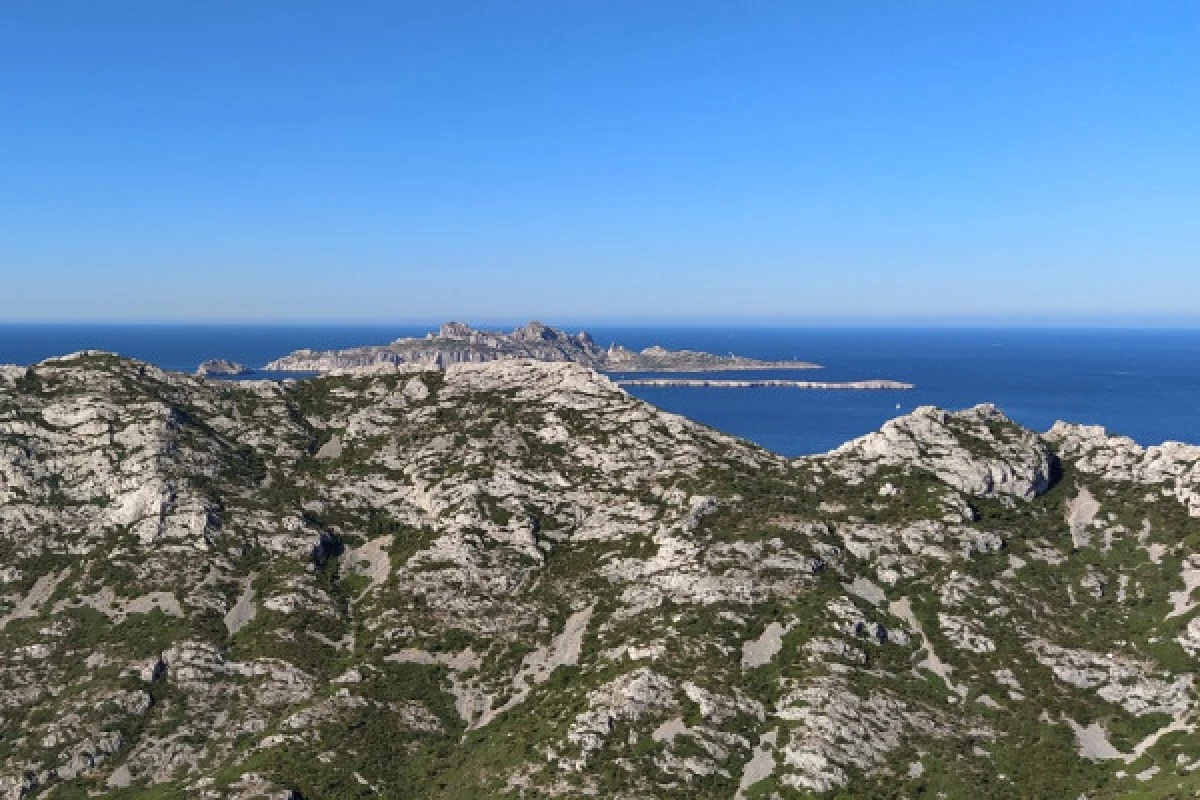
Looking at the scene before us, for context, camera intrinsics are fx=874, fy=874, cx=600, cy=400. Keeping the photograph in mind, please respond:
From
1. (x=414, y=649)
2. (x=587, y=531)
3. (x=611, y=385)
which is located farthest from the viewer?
(x=611, y=385)

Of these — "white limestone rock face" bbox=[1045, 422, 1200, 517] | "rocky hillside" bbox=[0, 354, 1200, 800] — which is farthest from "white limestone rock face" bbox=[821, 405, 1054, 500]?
"white limestone rock face" bbox=[1045, 422, 1200, 517]

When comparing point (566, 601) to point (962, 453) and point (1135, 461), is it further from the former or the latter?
point (1135, 461)

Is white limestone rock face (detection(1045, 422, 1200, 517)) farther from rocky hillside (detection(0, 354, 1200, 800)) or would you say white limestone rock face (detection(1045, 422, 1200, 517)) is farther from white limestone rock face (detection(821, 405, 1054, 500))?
white limestone rock face (detection(821, 405, 1054, 500))

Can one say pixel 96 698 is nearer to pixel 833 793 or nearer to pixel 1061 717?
pixel 833 793

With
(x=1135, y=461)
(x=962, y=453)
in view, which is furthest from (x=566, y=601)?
(x=1135, y=461)

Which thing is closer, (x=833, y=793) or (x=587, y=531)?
(x=833, y=793)

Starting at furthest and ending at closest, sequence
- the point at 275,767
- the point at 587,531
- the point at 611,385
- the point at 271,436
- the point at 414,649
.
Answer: the point at 611,385 < the point at 271,436 < the point at 587,531 < the point at 414,649 < the point at 275,767

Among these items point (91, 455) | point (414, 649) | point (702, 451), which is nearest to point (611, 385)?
point (702, 451)
